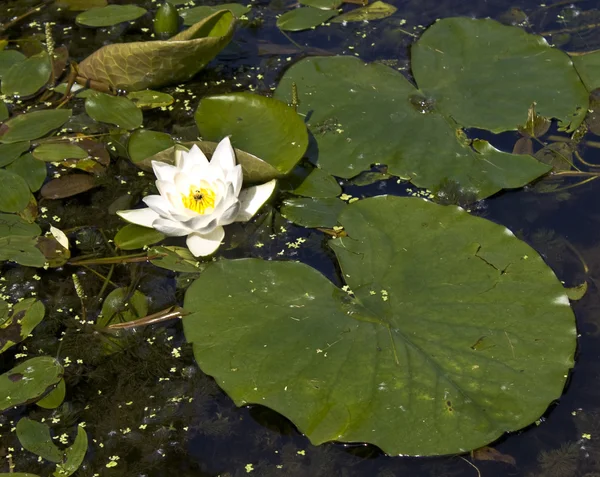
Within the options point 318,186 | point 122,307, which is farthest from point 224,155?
point 122,307

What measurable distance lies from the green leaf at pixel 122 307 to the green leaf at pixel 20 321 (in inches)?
10.4

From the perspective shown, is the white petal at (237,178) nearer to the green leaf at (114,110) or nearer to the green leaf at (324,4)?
the green leaf at (114,110)

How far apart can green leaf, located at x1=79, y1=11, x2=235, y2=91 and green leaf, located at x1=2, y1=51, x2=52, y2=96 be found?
0.73ft

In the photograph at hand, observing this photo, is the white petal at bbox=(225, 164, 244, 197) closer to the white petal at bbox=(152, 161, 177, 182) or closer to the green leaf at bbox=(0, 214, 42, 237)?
the white petal at bbox=(152, 161, 177, 182)

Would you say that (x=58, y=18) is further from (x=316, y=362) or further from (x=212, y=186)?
(x=316, y=362)

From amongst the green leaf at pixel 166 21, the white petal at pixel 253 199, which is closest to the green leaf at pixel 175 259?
the white petal at pixel 253 199

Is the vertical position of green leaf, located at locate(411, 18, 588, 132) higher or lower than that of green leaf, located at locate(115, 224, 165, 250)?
higher

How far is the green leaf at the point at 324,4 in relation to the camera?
4508 mm

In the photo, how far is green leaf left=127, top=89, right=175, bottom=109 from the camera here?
3.99 m

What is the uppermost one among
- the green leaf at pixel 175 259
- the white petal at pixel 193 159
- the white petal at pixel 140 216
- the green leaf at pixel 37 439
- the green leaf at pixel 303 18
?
the green leaf at pixel 303 18

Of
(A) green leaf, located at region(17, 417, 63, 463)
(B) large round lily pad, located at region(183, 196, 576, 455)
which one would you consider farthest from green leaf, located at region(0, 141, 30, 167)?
(A) green leaf, located at region(17, 417, 63, 463)

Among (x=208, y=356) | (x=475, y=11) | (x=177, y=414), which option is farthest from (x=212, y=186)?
(x=475, y=11)

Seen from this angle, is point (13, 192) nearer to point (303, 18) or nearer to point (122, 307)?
point (122, 307)

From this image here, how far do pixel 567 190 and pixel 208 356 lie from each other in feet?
6.02
